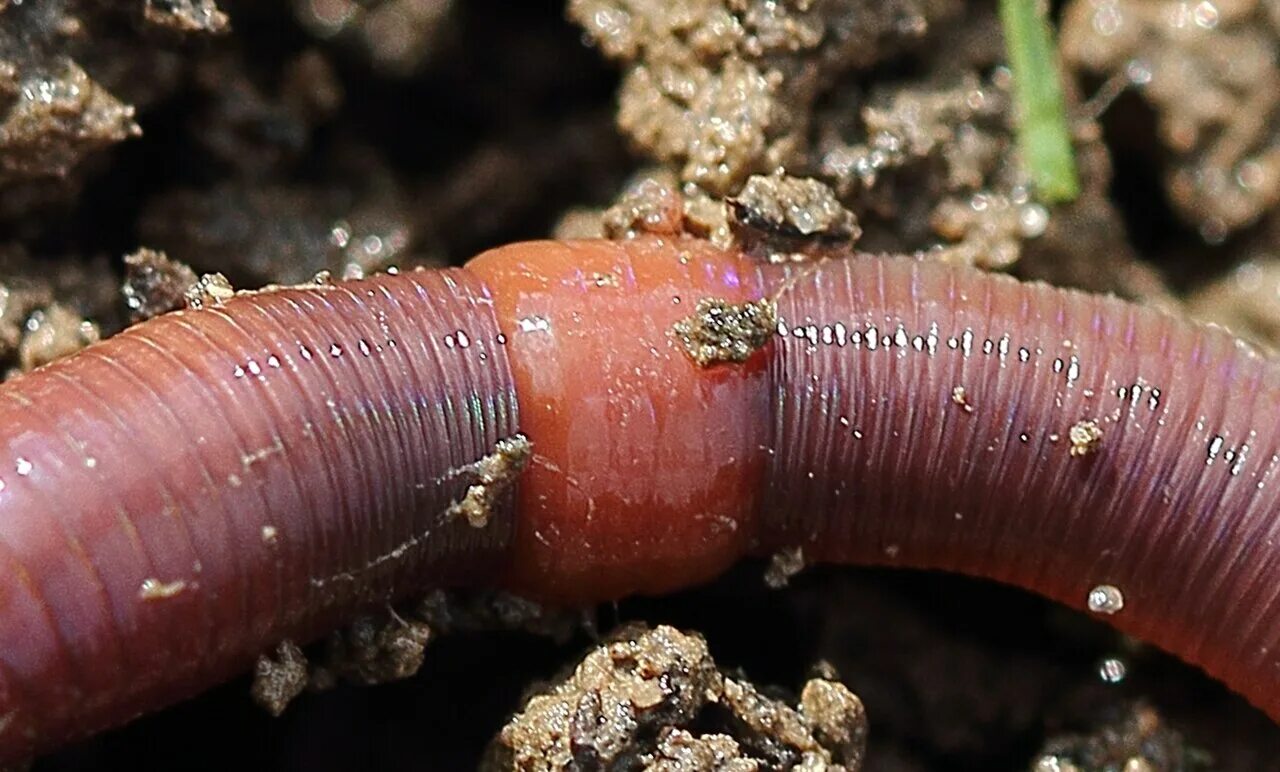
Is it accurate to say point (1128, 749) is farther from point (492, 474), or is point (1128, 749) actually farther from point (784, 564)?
point (492, 474)

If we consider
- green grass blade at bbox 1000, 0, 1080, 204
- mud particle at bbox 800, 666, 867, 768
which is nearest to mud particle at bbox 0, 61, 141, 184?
mud particle at bbox 800, 666, 867, 768

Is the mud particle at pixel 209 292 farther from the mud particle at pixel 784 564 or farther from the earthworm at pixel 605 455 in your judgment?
the mud particle at pixel 784 564

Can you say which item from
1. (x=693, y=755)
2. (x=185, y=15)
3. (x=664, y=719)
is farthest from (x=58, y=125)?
(x=693, y=755)

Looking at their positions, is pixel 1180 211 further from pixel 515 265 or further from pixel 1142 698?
pixel 515 265

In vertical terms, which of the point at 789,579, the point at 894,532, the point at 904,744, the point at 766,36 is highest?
the point at 766,36

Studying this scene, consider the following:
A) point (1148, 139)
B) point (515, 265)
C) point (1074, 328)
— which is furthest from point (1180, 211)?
point (515, 265)

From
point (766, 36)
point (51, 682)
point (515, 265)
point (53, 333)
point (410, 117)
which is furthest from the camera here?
point (410, 117)
